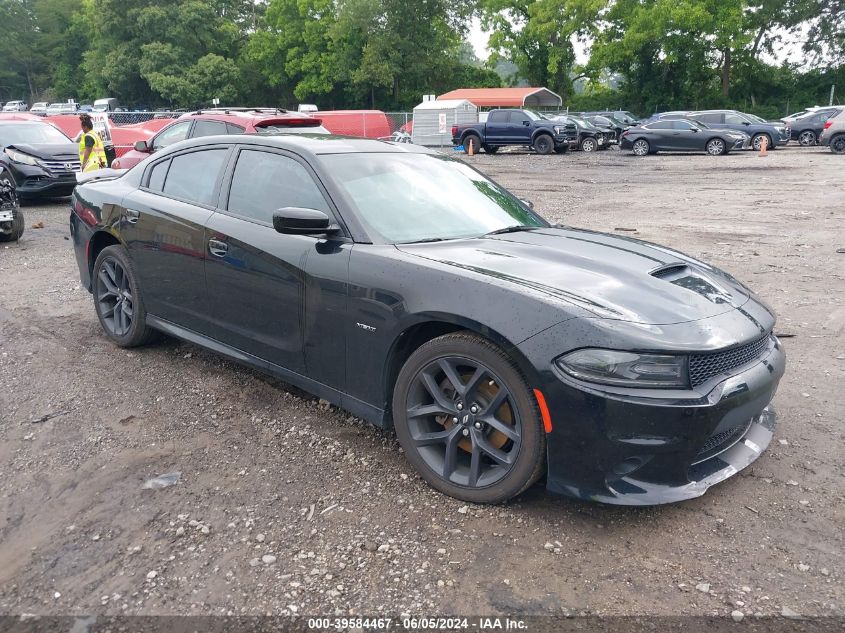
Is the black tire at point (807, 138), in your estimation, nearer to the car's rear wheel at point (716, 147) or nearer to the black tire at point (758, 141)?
the black tire at point (758, 141)

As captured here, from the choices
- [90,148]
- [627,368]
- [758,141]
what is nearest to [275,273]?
[627,368]

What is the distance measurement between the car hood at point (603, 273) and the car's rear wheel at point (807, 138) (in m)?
30.7

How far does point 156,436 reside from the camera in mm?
3936

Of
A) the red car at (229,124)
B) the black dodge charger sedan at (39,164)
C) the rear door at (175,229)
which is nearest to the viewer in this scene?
the rear door at (175,229)

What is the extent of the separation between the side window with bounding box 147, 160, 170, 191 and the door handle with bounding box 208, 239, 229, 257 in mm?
964

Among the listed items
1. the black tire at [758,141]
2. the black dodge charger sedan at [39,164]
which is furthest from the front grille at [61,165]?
the black tire at [758,141]

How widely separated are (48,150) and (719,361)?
45.1 feet

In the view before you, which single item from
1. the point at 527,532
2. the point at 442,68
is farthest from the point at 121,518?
the point at 442,68

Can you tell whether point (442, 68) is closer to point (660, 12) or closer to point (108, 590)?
point (660, 12)

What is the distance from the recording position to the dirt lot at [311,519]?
261 centimetres

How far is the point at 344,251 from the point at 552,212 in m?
9.64

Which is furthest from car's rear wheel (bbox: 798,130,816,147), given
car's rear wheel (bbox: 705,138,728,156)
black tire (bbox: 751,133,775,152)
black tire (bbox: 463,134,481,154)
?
black tire (bbox: 463,134,481,154)

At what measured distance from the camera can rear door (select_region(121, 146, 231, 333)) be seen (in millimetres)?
4391

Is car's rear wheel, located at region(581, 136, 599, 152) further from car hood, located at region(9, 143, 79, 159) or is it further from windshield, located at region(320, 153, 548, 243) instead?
windshield, located at region(320, 153, 548, 243)
